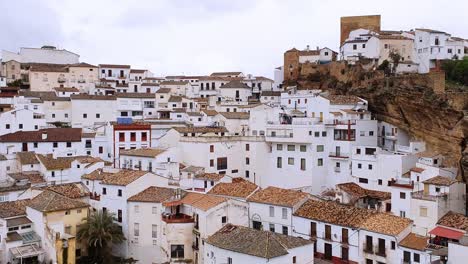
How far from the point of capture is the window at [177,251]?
29.1 m

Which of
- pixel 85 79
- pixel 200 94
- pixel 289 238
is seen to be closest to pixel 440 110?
pixel 289 238

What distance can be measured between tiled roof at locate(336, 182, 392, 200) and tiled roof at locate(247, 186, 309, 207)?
3.77 metres

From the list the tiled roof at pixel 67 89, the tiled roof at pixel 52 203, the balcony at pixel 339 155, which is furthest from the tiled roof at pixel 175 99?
the tiled roof at pixel 52 203

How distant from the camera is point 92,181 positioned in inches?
1293

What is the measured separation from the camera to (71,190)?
3262cm

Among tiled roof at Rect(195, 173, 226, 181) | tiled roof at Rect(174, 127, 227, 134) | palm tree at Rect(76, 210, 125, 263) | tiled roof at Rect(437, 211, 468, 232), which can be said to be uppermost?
tiled roof at Rect(174, 127, 227, 134)

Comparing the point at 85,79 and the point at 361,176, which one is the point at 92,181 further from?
the point at 85,79

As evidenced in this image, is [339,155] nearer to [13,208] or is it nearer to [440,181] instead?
[440,181]

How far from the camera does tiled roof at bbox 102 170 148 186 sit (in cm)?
3048

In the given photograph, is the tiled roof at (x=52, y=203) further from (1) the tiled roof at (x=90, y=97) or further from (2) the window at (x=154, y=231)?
(1) the tiled roof at (x=90, y=97)

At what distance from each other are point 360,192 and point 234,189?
8178mm

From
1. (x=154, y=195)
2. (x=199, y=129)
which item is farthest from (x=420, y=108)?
(x=154, y=195)

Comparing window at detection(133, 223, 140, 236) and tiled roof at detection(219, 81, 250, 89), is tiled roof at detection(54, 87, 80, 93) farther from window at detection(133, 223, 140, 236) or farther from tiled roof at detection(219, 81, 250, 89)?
window at detection(133, 223, 140, 236)

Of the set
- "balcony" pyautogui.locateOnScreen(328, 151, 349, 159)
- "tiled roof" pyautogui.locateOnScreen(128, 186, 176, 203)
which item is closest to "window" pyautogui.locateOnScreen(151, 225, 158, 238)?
"tiled roof" pyautogui.locateOnScreen(128, 186, 176, 203)
